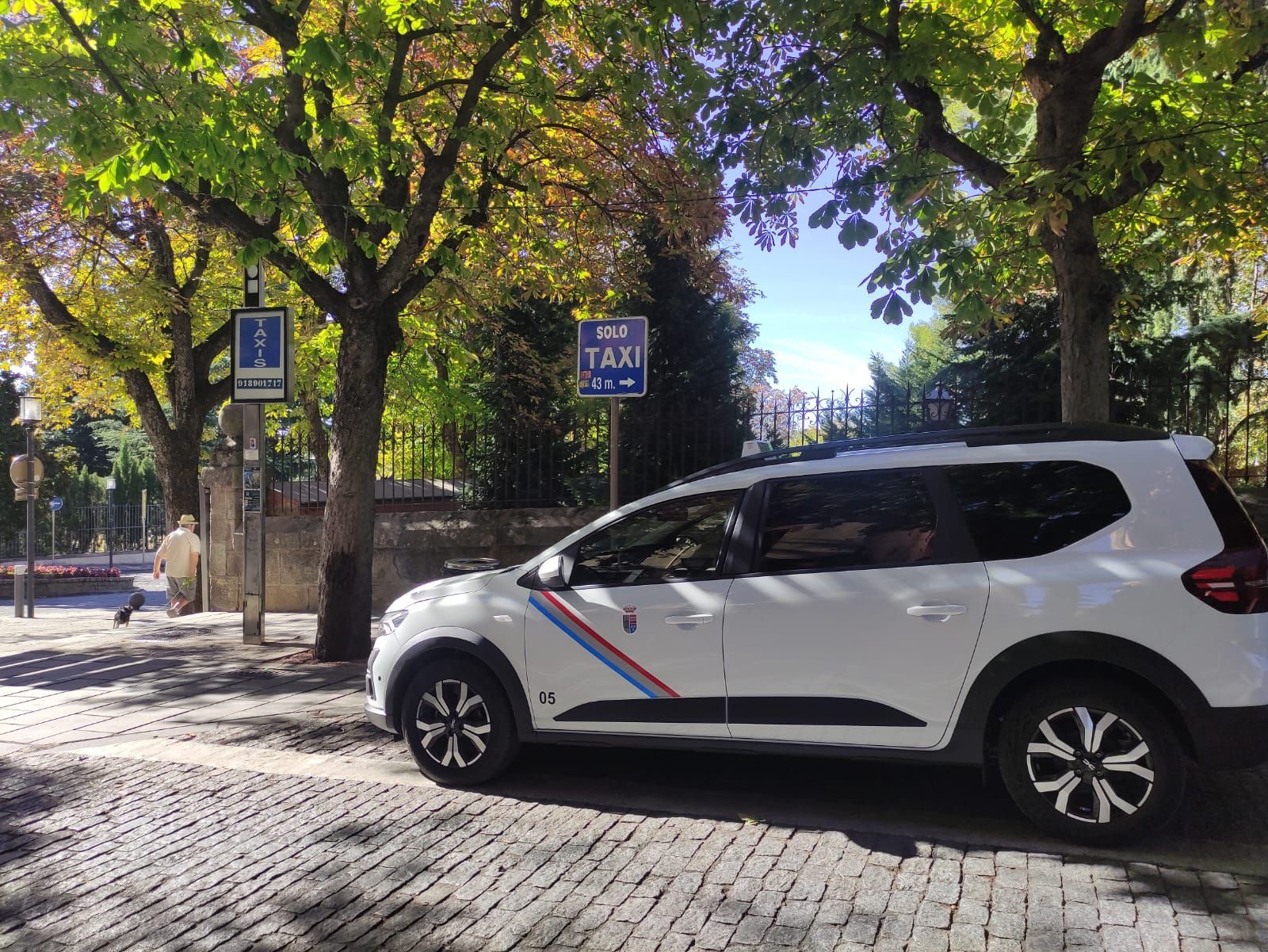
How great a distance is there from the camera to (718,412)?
10.4 meters

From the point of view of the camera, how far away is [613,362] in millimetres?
7539

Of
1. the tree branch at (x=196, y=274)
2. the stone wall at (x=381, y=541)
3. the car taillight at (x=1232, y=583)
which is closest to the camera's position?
the car taillight at (x=1232, y=583)

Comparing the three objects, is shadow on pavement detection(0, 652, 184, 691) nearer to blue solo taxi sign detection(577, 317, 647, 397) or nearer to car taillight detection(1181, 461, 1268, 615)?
blue solo taxi sign detection(577, 317, 647, 397)

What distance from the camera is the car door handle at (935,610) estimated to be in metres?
4.08

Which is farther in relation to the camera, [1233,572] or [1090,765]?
[1090,765]

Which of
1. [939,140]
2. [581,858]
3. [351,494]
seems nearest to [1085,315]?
[939,140]

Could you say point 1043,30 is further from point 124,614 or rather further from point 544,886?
point 124,614

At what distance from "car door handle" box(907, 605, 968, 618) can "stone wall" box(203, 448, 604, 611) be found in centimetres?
671

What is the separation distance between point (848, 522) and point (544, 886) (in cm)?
212

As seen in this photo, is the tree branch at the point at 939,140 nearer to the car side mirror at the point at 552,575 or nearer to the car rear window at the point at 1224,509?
the car rear window at the point at 1224,509

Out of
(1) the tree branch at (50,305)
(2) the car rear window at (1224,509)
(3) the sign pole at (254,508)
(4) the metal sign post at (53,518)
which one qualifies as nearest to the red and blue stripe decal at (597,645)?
(2) the car rear window at (1224,509)

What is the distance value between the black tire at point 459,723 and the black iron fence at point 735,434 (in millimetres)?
5184

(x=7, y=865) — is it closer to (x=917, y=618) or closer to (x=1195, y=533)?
(x=917, y=618)

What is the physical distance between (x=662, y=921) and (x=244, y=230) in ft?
24.4
